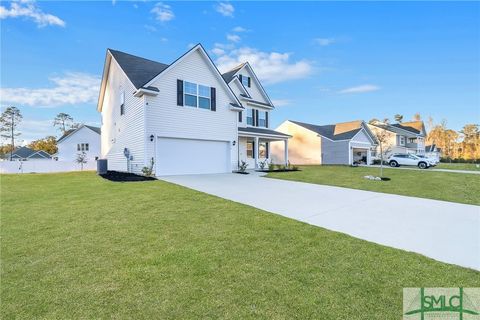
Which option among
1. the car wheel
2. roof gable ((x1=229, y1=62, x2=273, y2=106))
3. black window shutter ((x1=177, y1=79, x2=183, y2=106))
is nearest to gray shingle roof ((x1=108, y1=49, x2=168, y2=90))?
black window shutter ((x1=177, y1=79, x2=183, y2=106))

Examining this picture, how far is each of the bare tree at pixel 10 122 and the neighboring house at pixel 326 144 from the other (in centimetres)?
4362

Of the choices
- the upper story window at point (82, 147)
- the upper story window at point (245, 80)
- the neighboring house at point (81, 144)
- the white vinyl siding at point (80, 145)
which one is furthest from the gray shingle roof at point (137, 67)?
the upper story window at point (82, 147)

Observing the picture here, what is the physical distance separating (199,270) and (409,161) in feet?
106

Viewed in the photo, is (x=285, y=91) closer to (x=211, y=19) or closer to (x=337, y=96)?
(x=337, y=96)

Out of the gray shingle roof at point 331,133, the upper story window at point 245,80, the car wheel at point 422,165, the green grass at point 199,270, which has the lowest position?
the green grass at point 199,270

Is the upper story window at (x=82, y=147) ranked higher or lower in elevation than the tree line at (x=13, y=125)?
lower

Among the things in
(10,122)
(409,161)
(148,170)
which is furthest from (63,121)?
(409,161)

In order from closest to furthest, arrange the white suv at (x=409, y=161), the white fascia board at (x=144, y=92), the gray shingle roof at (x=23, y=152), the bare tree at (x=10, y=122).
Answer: the white fascia board at (x=144, y=92) < the white suv at (x=409, y=161) < the bare tree at (x=10, y=122) < the gray shingle roof at (x=23, y=152)

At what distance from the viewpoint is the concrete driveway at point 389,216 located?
4451 millimetres

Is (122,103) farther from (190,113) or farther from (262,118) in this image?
(262,118)

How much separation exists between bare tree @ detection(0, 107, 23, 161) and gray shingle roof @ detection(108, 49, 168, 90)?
126 ft

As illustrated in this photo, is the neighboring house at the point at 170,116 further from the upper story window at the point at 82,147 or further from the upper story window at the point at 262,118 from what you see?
the upper story window at the point at 82,147

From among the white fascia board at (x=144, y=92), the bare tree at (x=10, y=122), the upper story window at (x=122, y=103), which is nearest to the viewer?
the white fascia board at (x=144, y=92)

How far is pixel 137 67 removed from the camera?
16.3 meters
